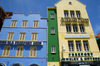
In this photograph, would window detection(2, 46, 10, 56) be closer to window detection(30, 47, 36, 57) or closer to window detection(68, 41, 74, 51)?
window detection(30, 47, 36, 57)

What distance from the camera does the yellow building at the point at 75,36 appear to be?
19.6 m

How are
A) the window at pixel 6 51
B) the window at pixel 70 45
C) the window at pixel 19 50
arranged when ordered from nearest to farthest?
1. the window at pixel 6 51
2. the window at pixel 19 50
3. the window at pixel 70 45

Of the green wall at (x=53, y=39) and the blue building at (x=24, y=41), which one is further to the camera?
the green wall at (x=53, y=39)

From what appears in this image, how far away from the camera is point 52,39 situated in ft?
75.3

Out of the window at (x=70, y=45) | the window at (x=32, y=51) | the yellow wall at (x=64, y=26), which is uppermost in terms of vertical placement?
the yellow wall at (x=64, y=26)

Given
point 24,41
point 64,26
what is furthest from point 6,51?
point 64,26

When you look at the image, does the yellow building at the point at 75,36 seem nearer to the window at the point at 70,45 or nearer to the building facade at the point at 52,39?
the window at the point at 70,45

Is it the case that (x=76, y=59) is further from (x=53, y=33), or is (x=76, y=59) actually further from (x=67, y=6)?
(x=67, y=6)

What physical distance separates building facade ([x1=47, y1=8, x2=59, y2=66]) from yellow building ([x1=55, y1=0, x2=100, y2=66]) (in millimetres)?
1007

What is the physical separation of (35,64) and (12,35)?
903 centimetres

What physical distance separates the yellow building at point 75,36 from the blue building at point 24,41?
4324 mm

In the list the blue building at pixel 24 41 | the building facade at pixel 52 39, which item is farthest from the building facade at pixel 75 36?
the blue building at pixel 24 41

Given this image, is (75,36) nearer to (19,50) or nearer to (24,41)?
(24,41)

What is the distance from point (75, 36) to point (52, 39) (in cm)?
559
